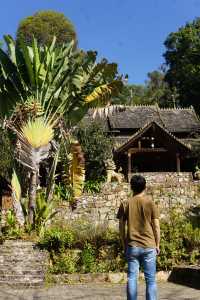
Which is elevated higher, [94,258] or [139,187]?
[139,187]

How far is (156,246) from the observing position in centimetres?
626

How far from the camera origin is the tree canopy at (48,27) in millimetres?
57906

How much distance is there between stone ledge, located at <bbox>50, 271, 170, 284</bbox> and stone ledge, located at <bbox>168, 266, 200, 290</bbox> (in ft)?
0.77

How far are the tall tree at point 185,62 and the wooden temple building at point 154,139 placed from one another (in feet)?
42.2

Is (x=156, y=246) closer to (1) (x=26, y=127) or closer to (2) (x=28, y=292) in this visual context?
(2) (x=28, y=292)

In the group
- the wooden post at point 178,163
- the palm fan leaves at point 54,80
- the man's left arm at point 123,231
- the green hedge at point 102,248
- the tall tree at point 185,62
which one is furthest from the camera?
the tall tree at point 185,62

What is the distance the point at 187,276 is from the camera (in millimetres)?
10406

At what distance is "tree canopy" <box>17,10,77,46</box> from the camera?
57.9 metres

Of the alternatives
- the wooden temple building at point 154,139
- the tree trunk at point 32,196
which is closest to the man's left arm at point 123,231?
the tree trunk at point 32,196

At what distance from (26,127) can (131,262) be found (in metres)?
9.47

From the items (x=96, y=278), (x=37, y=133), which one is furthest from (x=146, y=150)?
(x=96, y=278)

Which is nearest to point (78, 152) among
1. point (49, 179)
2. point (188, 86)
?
point (49, 179)

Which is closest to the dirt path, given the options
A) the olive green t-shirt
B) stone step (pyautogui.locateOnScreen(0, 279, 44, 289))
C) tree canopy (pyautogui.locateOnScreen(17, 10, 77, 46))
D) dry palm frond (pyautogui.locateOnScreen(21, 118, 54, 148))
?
stone step (pyautogui.locateOnScreen(0, 279, 44, 289))

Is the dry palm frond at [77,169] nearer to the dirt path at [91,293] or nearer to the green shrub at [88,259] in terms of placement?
the green shrub at [88,259]
